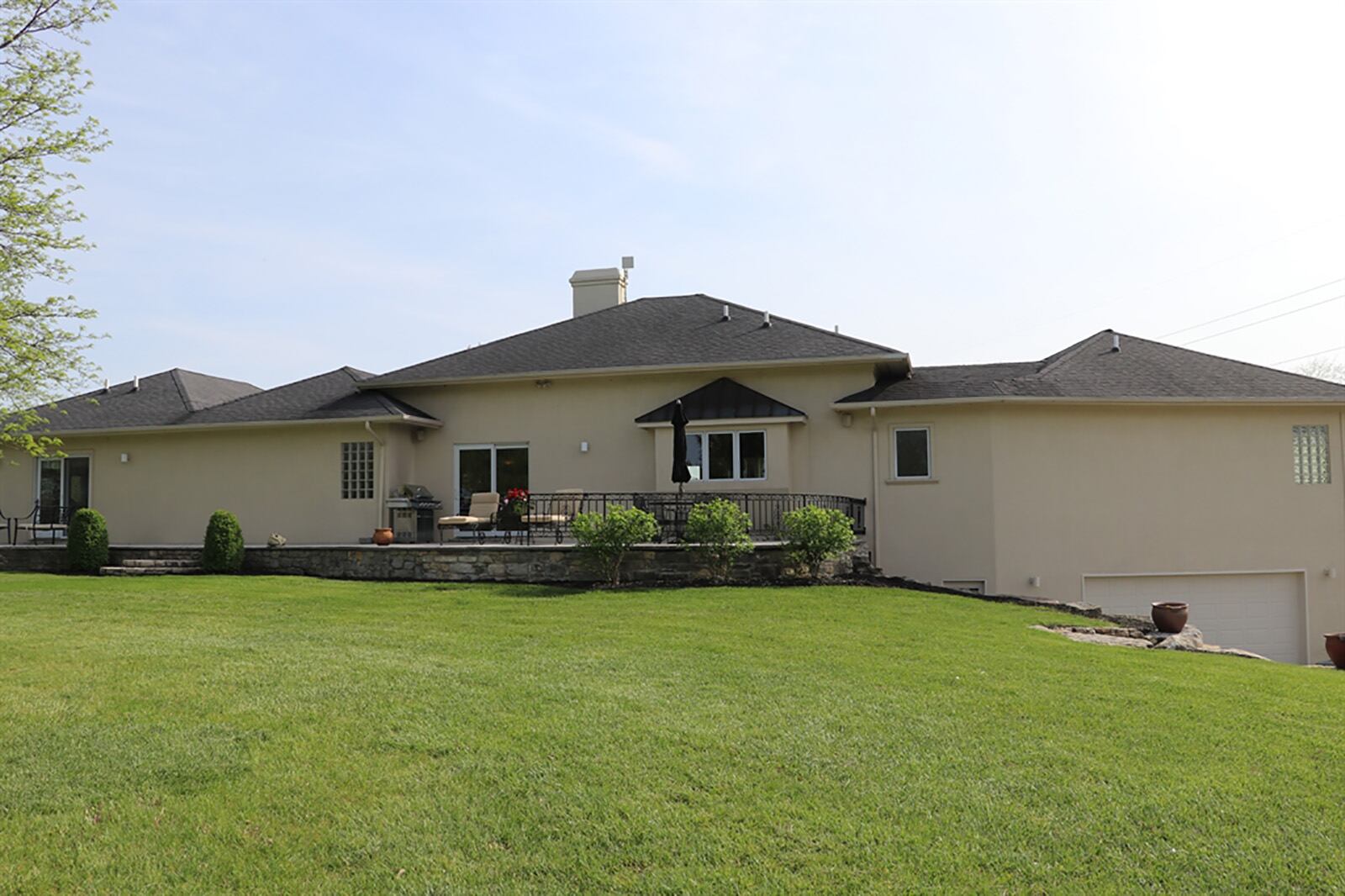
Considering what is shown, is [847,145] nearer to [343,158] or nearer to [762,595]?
[762,595]

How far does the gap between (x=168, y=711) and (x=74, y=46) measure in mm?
10637

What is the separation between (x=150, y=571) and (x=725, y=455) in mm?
10751

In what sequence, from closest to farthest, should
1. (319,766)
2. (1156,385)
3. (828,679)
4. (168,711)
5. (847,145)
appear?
(319,766) < (168,711) < (828,679) < (847,145) < (1156,385)

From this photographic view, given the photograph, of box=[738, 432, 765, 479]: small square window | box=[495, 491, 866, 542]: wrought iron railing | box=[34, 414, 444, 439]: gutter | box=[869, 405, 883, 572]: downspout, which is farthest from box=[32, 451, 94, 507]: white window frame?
box=[869, 405, 883, 572]: downspout

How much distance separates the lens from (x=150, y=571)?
17.3 meters

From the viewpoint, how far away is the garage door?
1741 centimetres

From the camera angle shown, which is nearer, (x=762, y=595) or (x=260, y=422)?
(x=762, y=595)

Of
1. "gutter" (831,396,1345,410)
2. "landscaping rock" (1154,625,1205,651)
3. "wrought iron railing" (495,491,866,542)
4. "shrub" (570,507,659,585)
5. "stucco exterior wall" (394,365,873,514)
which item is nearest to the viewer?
"landscaping rock" (1154,625,1205,651)

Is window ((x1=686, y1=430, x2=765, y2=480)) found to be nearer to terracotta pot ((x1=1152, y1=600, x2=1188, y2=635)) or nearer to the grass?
terracotta pot ((x1=1152, y1=600, x2=1188, y2=635))

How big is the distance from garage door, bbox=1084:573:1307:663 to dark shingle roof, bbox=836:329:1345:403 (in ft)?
11.0

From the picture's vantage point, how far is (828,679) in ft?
25.2

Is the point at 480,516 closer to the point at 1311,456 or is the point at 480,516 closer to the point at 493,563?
the point at 493,563

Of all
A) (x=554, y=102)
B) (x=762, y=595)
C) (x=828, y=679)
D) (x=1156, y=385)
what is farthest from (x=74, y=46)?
(x=1156, y=385)

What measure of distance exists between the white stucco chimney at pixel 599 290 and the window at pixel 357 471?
6.57 m
